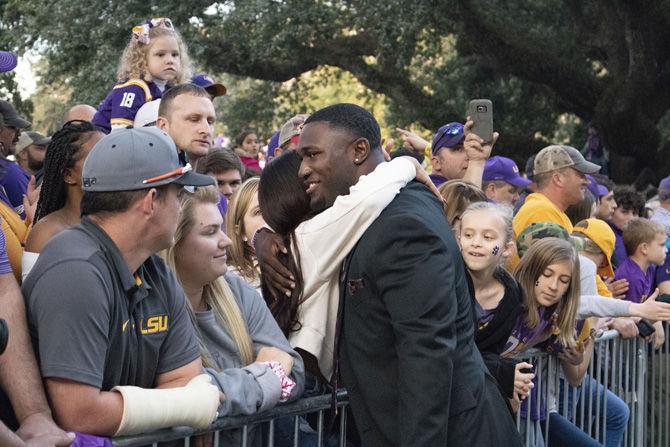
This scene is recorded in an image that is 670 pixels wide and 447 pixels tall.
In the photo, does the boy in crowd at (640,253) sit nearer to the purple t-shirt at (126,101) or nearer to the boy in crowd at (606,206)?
the boy in crowd at (606,206)

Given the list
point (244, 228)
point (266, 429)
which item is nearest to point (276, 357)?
point (266, 429)

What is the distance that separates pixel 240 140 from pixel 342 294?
30.6 ft

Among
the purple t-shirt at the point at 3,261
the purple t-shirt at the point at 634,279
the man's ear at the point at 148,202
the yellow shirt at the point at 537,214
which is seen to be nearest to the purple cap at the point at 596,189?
the purple t-shirt at the point at 634,279

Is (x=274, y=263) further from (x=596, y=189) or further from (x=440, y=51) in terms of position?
(x=440, y=51)

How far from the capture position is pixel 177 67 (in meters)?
6.53

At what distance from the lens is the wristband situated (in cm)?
368

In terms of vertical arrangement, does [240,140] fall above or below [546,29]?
below

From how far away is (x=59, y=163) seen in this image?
4008 mm

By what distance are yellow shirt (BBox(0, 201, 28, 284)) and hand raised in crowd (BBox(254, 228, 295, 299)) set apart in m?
0.89

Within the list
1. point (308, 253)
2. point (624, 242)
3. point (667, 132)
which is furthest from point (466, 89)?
point (308, 253)

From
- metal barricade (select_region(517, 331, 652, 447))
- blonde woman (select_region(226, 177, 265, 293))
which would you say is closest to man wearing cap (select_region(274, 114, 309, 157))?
blonde woman (select_region(226, 177, 265, 293))

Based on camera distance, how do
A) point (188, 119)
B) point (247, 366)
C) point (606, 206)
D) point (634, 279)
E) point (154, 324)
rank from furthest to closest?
point (606, 206) → point (634, 279) → point (188, 119) → point (247, 366) → point (154, 324)

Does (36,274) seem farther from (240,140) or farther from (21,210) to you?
(240,140)

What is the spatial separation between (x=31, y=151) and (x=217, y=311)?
4.94 m
